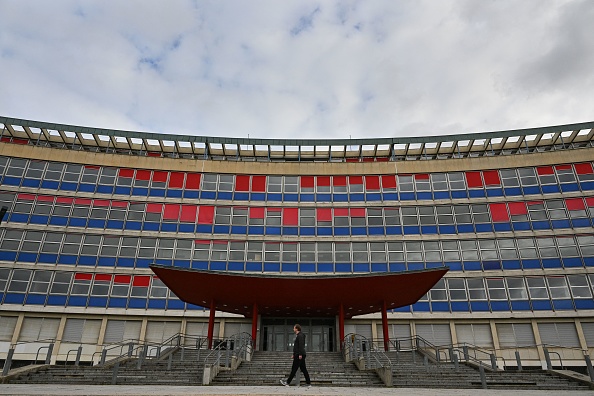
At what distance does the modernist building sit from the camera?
1029 inches

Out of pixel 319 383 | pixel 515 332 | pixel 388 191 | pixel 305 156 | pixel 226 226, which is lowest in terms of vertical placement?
pixel 319 383

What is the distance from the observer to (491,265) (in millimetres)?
27531

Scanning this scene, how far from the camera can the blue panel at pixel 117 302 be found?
2666cm

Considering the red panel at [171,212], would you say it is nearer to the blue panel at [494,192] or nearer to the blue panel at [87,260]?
the blue panel at [87,260]

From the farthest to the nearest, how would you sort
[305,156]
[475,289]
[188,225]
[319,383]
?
1. [305,156]
2. [188,225]
3. [475,289]
4. [319,383]

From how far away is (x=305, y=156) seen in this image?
36562mm

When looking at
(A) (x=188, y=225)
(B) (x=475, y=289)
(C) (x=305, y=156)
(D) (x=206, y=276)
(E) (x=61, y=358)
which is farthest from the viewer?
(C) (x=305, y=156)

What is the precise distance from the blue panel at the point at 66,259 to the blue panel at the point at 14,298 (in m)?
2.77

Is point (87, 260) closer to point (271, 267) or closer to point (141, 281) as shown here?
point (141, 281)

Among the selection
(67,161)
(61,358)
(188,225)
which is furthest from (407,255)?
(67,161)

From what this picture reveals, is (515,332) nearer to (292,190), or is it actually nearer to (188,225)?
(292,190)

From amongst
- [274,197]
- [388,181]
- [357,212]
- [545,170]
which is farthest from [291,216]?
[545,170]

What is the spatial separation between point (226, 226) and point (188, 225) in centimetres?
255

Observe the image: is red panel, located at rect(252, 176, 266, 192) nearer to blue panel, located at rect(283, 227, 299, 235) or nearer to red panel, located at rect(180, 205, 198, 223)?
blue panel, located at rect(283, 227, 299, 235)
